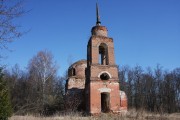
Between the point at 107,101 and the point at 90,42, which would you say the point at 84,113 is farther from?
the point at 90,42

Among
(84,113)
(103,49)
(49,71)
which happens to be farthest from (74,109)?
(49,71)

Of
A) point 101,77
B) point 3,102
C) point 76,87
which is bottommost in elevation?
point 3,102

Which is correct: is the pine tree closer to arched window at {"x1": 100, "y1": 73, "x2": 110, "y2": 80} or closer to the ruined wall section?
arched window at {"x1": 100, "y1": 73, "x2": 110, "y2": 80}

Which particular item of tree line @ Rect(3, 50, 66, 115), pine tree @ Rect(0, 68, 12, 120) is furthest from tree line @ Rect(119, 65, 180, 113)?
pine tree @ Rect(0, 68, 12, 120)

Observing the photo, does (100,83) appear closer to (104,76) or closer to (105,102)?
(104,76)

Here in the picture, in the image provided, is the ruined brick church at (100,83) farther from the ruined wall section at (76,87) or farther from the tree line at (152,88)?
the tree line at (152,88)

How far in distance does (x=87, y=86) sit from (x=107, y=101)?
7.26 ft

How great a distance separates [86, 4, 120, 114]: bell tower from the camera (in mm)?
18625

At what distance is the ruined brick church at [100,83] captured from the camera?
18708 mm

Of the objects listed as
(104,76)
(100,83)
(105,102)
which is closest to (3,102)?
(100,83)

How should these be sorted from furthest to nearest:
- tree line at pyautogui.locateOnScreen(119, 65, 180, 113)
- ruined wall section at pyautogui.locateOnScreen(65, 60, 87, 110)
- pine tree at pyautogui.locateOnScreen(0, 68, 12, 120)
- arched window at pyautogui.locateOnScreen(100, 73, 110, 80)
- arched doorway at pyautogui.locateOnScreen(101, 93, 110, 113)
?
tree line at pyautogui.locateOnScreen(119, 65, 180, 113) → ruined wall section at pyautogui.locateOnScreen(65, 60, 87, 110) → arched window at pyautogui.locateOnScreen(100, 73, 110, 80) → arched doorway at pyautogui.locateOnScreen(101, 93, 110, 113) → pine tree at pyautogui.locateOnScreen(0, 68, 12, 120)

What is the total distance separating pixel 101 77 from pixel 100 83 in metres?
1.71

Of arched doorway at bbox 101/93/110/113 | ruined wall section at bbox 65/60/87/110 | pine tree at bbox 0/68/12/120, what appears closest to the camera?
pine tree at bbox 0/68/12/120

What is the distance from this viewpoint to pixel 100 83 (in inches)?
749
